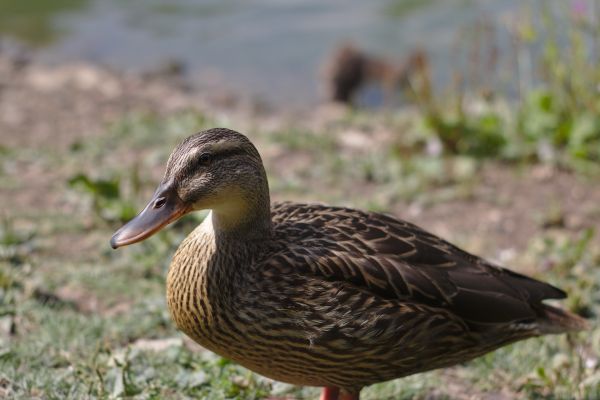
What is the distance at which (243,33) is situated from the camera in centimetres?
1272

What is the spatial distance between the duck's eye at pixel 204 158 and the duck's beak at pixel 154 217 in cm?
15

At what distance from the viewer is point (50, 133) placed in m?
8.39

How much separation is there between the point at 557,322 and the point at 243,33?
31.3ft

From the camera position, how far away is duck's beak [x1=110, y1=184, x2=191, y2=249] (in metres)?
3.25

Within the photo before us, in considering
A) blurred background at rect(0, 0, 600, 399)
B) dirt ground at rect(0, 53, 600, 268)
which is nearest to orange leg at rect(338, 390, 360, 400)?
blurred background at rect(0, 0, 600, 399)

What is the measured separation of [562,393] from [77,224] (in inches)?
132

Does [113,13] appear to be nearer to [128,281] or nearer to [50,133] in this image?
[50,133]

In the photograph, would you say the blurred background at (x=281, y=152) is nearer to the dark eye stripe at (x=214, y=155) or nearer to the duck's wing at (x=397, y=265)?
the duck's wing at (x=397, y=265)

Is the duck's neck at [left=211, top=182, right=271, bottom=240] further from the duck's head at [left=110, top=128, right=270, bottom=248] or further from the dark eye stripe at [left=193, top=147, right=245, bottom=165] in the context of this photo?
the dark eye stripe at [left=193, top=147, right=245, bottom=165]

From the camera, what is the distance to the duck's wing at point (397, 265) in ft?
11.5

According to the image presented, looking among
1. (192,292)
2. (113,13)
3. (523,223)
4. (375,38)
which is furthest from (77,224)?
(113,13)

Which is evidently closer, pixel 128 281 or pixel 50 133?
pixel 128 281

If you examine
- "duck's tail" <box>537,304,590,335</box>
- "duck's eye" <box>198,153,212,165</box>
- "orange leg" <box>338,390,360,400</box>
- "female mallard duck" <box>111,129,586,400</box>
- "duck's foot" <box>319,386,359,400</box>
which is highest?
"duck's eye" <box>198,153,212,165</box>

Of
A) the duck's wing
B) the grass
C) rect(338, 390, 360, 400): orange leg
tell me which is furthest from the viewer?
the grass
